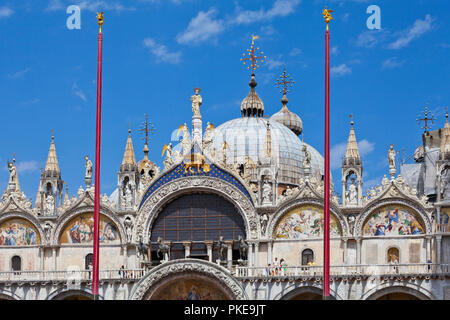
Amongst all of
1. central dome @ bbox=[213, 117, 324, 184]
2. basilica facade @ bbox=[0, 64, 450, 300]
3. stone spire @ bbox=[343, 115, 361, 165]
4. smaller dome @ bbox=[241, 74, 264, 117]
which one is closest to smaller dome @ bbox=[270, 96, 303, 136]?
smaller dome @ bbox=[241, 74, 264, 117]

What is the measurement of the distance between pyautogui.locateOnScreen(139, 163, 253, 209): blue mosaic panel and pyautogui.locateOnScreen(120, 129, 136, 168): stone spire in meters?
1.90

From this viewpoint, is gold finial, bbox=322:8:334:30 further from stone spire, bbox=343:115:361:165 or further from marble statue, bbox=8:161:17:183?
marble statue, bbox=8:161:17:183

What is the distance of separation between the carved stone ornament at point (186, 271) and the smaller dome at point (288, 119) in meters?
23.3

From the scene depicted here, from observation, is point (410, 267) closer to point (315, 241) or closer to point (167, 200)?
point (315, 241)

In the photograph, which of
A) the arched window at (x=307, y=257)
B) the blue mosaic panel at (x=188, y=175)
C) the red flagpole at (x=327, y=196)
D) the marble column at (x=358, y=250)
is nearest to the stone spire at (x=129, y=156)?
the blue mosaic panel at (x=188, y=175)

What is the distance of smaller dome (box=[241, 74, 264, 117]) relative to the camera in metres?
63.3

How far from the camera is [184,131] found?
5066cm

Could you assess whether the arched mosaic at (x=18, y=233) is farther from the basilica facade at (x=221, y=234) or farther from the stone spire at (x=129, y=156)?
the stone spire at (x=129, y=156)

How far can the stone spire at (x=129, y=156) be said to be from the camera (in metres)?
51.2

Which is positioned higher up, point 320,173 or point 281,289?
point 320,173

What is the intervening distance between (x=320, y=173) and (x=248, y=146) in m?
5.62

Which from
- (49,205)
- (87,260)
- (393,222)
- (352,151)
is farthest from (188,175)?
(393,222)
